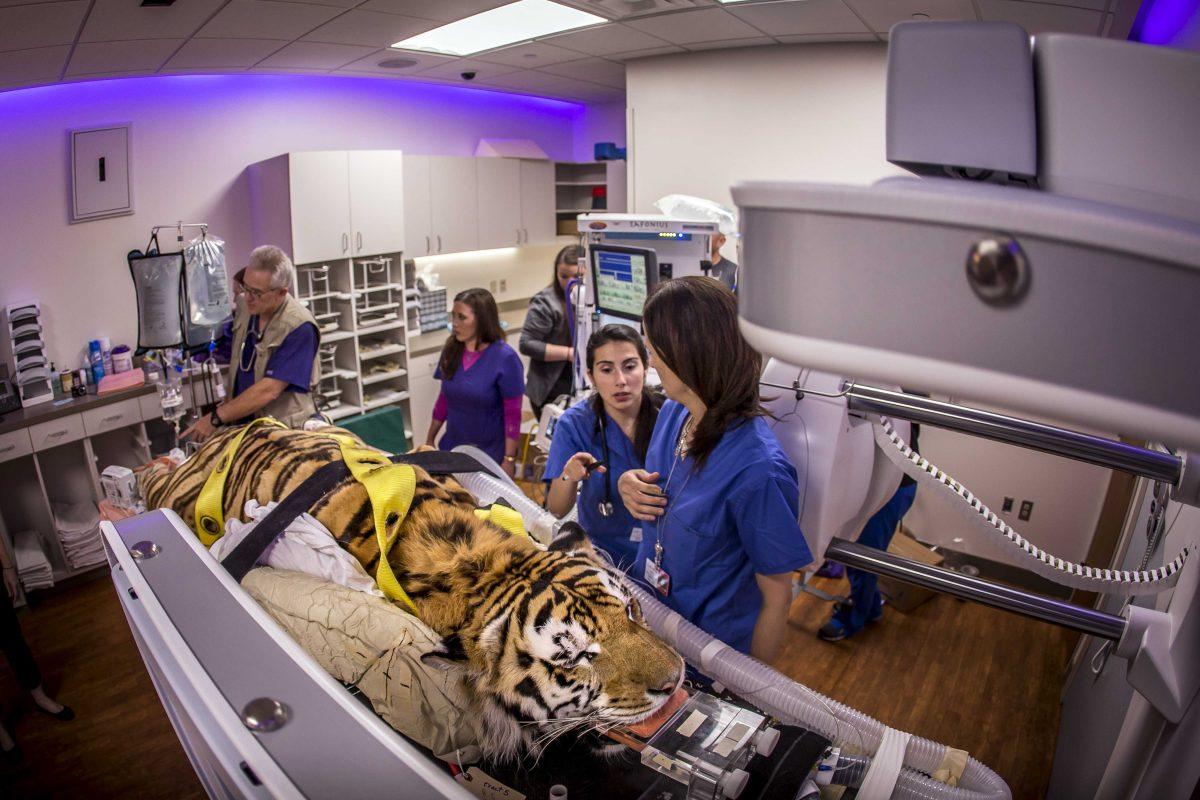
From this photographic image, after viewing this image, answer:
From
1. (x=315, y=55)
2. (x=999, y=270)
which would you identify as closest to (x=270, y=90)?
(x=315, y=55)

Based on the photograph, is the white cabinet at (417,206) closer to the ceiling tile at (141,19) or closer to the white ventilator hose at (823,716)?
the ceiling tile at (141,19)

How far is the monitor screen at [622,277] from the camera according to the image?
373 centimetres

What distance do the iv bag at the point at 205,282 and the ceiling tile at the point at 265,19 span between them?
1.15 meters

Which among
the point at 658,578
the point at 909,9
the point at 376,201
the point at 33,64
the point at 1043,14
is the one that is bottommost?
the point at 658,578

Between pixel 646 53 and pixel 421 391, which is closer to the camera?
pixel 646 53

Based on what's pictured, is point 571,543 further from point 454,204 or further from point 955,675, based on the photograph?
point 454,204

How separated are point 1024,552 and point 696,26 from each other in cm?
404

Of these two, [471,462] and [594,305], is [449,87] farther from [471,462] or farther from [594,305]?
[471,462]

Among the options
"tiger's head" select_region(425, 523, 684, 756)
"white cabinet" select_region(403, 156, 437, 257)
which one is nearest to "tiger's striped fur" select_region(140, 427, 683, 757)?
"tiger's head" select_region(425, 523, 684, 756)

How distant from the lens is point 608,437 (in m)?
2.29

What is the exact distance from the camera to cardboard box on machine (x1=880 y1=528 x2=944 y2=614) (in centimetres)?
391

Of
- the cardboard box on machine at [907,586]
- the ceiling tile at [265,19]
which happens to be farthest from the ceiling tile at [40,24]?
the cardboard box on machine at [907,586]

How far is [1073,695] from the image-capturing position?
9.65ft

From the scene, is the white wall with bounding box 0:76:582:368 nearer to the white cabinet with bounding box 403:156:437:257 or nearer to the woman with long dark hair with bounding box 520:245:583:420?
the white cabinet with bounding box 403:156:437:257
